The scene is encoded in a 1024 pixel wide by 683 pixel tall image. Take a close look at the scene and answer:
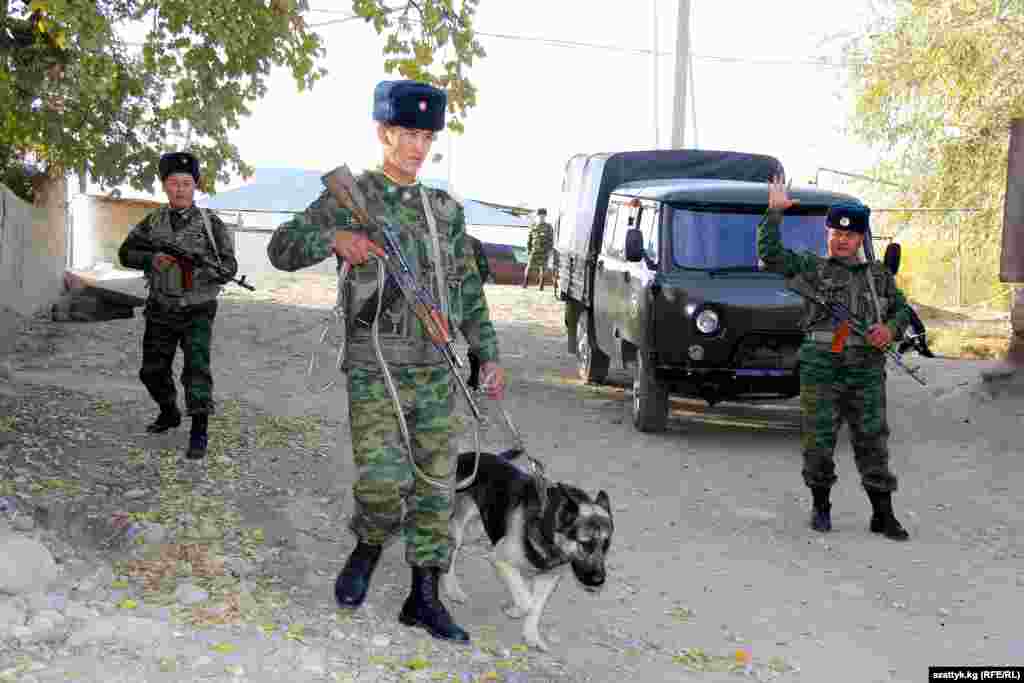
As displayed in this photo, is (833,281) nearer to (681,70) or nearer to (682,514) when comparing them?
(682,514)

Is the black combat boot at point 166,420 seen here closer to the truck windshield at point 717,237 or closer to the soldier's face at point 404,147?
the soldier's face at point 404,147

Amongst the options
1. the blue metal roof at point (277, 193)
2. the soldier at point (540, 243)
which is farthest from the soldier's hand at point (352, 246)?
the blue metal roof at point (277, 193)

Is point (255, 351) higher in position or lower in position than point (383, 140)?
lower

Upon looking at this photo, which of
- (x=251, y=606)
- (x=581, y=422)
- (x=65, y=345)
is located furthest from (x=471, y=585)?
(x=65, y=345)

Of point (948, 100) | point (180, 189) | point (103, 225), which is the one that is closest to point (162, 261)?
point (180, 189)

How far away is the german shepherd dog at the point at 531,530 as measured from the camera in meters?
4.88

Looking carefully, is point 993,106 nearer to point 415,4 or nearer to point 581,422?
point 581,422

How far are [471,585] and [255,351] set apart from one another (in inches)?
340

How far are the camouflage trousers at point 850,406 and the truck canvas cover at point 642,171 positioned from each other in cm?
572

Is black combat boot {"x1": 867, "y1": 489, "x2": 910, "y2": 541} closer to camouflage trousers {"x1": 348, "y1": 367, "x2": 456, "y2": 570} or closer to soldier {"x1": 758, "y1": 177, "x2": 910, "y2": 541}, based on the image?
soldier {"x1": 758, "y1": 177, "x2": 910, "y2": 541}

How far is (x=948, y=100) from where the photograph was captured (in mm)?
19625

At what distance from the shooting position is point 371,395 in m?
4.87

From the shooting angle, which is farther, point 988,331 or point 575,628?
point 988,331

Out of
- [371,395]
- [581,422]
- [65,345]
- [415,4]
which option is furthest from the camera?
[65,345]
